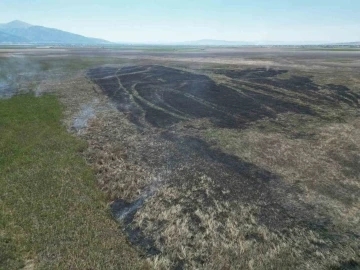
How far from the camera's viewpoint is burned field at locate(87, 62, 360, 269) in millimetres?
12719

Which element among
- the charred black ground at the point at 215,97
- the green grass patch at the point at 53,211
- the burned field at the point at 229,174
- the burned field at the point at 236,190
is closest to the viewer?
the green grass patch at the point at 53,211

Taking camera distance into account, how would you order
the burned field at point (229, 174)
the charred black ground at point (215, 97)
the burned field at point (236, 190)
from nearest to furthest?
the burned field at point (236, 190)
the burned field at point (229, 174)
the charred black ground at point (215, 97)

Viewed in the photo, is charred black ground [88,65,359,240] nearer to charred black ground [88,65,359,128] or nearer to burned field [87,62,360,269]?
charred black ground [88,65,359,128]

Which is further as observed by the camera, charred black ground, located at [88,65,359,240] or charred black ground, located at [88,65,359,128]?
charred black ground, located at [88,65,359,128]

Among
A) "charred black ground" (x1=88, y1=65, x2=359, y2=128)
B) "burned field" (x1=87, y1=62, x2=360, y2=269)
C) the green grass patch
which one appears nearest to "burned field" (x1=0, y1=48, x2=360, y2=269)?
"burned field" (x1=87, y1=62, x2=360, y2=269)

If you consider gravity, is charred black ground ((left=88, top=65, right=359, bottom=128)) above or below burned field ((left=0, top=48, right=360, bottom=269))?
below

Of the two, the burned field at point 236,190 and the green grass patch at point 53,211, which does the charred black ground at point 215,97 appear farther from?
the green grass patch at point 53,211

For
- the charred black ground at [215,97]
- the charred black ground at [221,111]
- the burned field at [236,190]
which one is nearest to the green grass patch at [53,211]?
the burned field at [236,190]

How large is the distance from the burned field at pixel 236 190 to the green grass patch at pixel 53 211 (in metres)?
1.30

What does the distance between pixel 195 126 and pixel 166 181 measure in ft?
37.0

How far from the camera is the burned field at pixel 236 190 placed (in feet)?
41.7

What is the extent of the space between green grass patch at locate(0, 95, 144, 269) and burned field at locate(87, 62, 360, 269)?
4.26 ft

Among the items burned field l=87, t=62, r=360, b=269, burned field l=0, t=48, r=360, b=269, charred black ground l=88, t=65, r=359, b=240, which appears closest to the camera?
burned field l=87, t=62, r=360, b=269

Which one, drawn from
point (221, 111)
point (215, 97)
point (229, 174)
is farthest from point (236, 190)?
point (215, 97)
